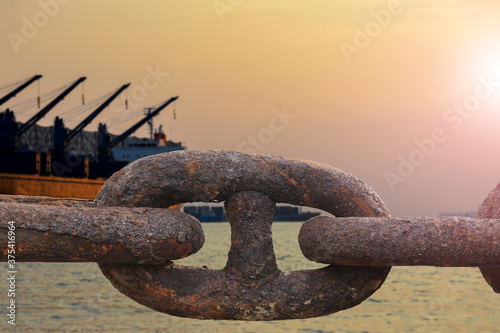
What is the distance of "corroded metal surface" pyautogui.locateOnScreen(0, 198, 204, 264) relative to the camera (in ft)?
8.18

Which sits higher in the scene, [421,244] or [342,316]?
[421,244]

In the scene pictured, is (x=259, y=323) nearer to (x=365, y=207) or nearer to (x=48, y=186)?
(x=365, y=207)

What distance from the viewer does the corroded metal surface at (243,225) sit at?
106 inches

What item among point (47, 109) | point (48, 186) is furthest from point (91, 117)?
point (48, 186)

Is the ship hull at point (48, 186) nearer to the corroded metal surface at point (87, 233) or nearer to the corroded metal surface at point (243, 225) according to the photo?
the corroded metal surface at point (243, 225)

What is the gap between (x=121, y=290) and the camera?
9.23ft

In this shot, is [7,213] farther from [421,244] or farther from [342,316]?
[342,316]

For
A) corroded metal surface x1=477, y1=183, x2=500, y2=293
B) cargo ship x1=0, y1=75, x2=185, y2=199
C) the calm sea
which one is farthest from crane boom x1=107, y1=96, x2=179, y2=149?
corroded metal surface x1=477, y1=183, x2=500, y2=293

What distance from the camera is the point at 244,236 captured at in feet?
9.25

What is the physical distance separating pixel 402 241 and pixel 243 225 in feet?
2.13

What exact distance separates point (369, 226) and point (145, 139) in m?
72.0

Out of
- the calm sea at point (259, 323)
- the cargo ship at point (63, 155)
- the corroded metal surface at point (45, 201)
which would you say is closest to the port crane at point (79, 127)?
the cargo ship at point (63, 155)

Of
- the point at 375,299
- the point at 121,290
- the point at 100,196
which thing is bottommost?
the point at 375,299

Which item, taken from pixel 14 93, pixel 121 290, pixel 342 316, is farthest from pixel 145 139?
pixel 121 290
